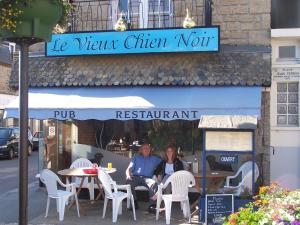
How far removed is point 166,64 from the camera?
10.8 meters

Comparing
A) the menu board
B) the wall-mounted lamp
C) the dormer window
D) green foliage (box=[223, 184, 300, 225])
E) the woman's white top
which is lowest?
the woman's white top

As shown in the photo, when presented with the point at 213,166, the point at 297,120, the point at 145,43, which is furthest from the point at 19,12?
the point at 297,120

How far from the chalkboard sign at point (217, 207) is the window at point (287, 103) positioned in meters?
3.31

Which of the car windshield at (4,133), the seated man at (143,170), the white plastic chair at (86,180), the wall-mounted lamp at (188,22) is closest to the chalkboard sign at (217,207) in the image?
the seated man at (143,170)

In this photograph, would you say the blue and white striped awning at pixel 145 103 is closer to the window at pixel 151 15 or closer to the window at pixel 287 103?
the window at pixel 287 103

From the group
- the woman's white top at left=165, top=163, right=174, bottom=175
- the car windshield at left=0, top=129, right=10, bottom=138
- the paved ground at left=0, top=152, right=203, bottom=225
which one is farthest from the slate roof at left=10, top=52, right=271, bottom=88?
the car windshield at left=0, top=129, right=10, bottom=138

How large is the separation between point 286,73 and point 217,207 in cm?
394

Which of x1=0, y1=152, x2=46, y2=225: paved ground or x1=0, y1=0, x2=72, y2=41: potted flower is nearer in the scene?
x1=0, y1=0, x2=72, y2=41: potted flower

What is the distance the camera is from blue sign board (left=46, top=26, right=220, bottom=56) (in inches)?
408

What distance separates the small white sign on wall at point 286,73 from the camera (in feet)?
36.3

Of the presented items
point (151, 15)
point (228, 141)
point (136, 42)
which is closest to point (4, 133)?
point (151, 15)

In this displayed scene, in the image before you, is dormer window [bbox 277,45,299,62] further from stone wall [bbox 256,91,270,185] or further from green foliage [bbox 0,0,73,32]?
green foliage [bbox 0,0,73,32]

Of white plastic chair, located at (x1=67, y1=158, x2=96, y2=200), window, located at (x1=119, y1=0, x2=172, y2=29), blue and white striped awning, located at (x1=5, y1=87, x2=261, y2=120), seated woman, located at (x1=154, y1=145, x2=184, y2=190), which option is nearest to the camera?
blue and white striped awning, located at (x1=5, y1=87, x2=261, y2=120)

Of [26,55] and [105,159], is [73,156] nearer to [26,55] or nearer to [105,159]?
[105,159]
